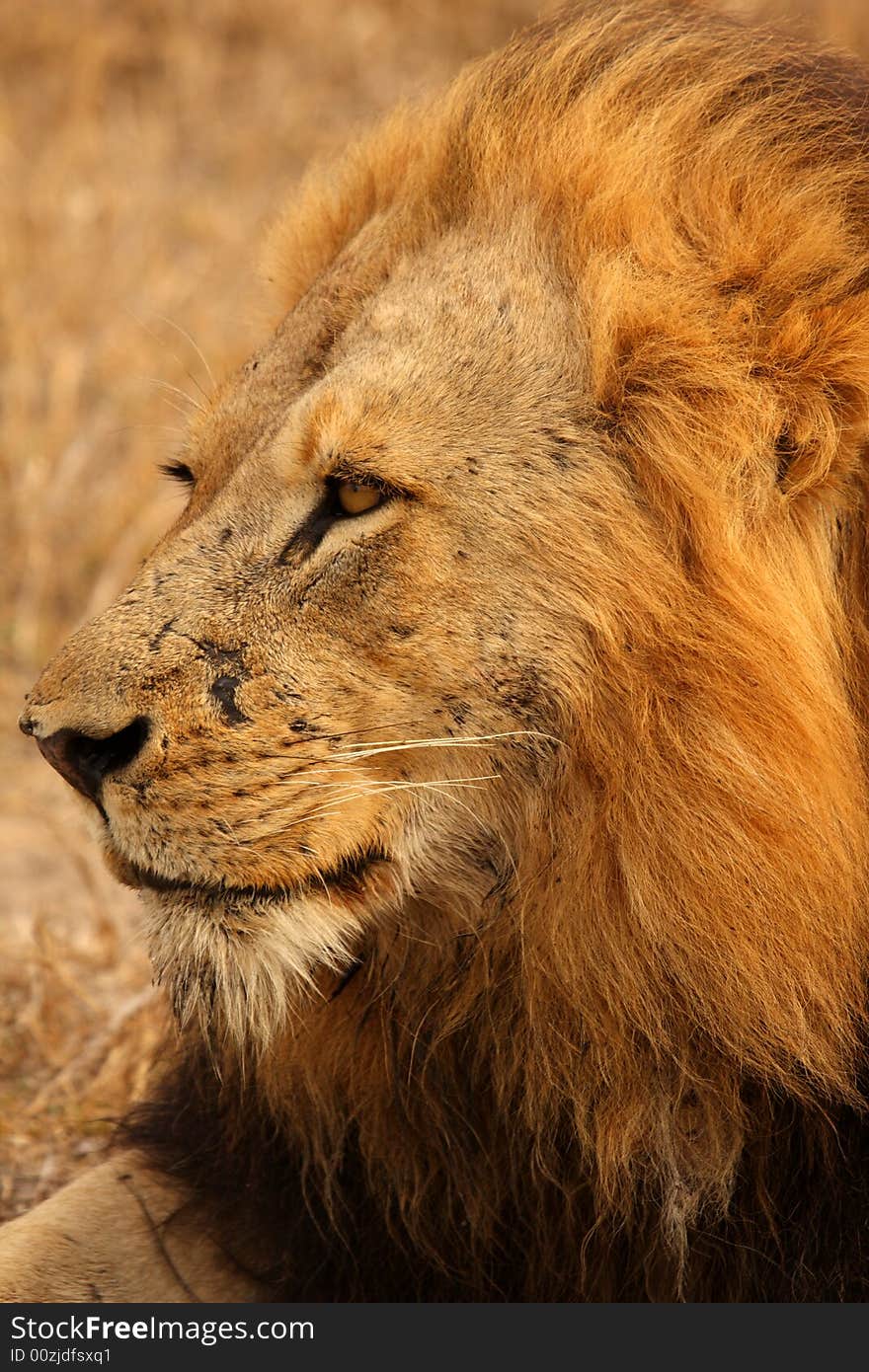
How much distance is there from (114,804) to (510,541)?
54 centimetres

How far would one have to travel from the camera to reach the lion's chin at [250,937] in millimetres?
1975

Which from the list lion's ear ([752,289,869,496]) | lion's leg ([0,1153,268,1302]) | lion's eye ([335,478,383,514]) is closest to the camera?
lion's ear ([752,289,869,496])

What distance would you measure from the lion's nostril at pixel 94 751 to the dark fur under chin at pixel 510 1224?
1.84ft

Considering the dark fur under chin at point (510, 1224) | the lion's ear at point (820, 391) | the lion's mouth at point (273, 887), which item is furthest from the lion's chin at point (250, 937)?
the lion's ear at point (820, 391)

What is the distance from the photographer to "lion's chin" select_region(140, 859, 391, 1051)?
197cm

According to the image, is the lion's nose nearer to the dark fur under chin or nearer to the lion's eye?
the lion's eye

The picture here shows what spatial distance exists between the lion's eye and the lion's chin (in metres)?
0.42

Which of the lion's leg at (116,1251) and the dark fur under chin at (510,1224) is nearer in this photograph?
the dark fur under chin at (510,1224)

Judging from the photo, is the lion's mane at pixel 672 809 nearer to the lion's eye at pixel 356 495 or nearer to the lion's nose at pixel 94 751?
the lion's eye at pixel 356 495

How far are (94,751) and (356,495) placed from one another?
0.43 metres

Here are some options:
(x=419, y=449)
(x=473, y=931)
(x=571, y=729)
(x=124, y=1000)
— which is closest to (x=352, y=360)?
(x=419, y=449)

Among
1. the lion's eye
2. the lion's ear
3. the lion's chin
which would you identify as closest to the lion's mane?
the lion's ear

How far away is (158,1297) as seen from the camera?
2330mm
